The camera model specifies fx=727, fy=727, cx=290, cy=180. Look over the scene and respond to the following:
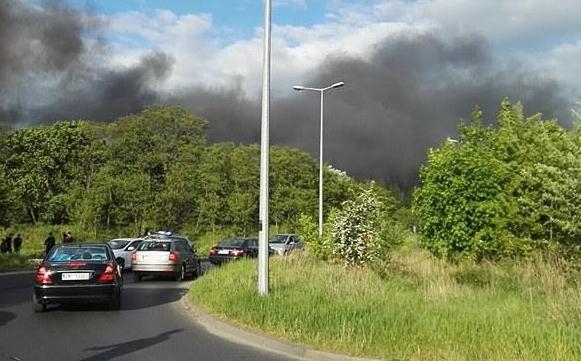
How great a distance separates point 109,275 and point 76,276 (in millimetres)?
683

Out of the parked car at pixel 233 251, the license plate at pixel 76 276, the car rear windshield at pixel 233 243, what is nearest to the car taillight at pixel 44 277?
the license plate at pixel 76 276

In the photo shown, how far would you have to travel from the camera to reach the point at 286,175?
70.9 m

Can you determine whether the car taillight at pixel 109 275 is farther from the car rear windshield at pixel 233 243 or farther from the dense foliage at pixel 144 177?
the dense foliage at pixel 144 177

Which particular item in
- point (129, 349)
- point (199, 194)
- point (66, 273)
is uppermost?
point (199, 194)

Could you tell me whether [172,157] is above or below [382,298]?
above

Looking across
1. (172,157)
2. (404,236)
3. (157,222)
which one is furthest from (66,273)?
(172,157)

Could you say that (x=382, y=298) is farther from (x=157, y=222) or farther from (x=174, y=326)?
(x=157, y=222)

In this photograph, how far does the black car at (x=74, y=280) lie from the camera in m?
14.8

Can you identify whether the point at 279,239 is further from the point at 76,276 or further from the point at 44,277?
the point at 44,277

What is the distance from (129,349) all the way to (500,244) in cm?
1374

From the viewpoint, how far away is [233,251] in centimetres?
3491

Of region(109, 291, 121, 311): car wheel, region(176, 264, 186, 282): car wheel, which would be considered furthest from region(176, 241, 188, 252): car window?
region(109, 291, 121, 311): car wheel


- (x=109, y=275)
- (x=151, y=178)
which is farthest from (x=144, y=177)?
(x=109, y=275)

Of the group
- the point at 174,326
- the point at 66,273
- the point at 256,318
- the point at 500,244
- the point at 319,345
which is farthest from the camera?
the point at 500,244
